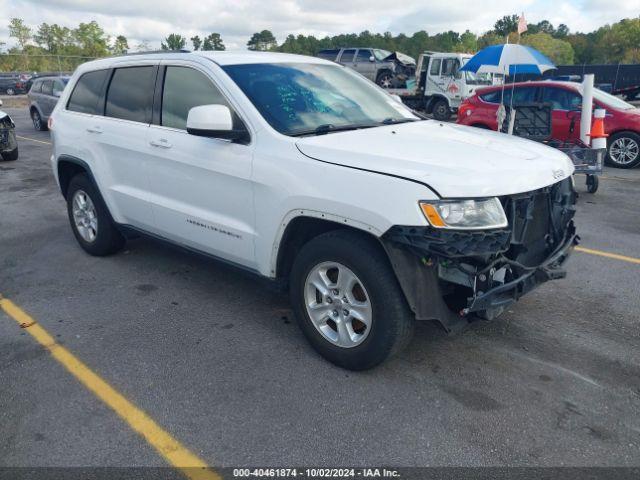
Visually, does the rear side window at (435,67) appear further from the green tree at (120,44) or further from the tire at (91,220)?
the green tree at (120,44)

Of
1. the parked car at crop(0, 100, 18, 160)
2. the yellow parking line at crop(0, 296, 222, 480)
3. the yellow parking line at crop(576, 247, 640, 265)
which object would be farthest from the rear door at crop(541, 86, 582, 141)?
the parked car at crop(0, 100, 18, 160)

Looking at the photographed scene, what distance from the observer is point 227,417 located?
2.92m

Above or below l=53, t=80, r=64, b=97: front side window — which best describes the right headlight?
below

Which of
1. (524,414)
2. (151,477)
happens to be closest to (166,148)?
(151,477)

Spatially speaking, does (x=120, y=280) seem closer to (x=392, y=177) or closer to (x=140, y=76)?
(x=140, y=76)

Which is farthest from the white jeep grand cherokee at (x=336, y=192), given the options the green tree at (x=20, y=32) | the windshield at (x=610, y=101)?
the green tree at (x=20, y=32)

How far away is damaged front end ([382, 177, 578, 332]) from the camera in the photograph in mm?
2748

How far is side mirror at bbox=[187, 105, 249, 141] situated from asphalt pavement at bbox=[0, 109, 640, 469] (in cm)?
103

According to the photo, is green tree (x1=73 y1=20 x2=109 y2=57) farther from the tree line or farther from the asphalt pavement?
Answer: the asphalt pavement

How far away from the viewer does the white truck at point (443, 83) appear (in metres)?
18.5

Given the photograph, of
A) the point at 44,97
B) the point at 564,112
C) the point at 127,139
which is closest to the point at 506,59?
the point at 564,112

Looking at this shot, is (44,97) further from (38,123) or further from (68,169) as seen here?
(68,169)

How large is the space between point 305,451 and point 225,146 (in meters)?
2.01

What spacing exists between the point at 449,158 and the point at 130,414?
225 cm
